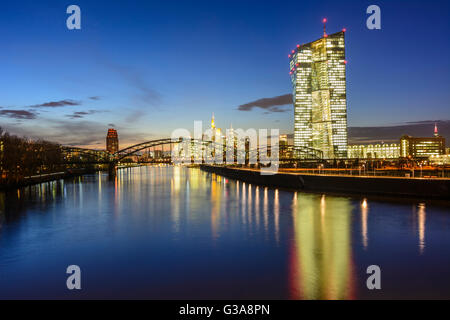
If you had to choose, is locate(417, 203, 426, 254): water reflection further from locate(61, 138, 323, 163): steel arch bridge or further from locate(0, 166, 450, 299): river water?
locate(61, 138, 323, 163): steel arch bridge

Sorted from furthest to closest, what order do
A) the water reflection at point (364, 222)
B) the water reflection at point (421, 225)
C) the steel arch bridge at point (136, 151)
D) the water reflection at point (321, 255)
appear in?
the steel arch bridge at point (136, 151), the water reflection at point (364, 222), the water reflection at point (421, 225), the water reflection at point (321, 255)

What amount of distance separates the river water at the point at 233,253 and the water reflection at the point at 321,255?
4 cm

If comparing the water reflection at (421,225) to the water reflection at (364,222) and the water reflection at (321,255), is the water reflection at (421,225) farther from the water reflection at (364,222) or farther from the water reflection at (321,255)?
the water reflection at (321,255)

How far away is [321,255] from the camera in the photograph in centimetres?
1498

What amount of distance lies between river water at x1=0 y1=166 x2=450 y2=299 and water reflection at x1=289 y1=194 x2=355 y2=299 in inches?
1.6

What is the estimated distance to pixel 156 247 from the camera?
17.3m

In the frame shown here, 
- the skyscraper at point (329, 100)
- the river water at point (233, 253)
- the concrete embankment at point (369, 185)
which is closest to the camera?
the river water at point (233, 253)

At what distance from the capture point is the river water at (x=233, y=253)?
36.8 ft

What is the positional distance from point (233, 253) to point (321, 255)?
12.8ft

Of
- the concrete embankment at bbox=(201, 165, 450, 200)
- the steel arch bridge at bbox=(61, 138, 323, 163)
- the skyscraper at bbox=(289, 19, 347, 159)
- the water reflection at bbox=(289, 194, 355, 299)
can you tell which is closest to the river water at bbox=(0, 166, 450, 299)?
the water reflection at bbox=(289, 194, 355, 299)

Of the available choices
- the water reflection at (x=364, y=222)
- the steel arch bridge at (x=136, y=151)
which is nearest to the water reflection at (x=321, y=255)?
the water reflection at (x=364, y=222)

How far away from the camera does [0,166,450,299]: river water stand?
11.2m

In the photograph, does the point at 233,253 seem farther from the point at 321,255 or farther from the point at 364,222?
the point at 364,222

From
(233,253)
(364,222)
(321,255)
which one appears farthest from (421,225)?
(233,253)
